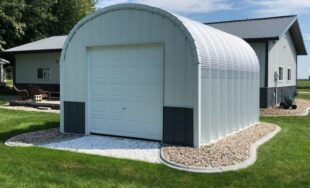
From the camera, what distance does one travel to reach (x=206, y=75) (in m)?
9.65

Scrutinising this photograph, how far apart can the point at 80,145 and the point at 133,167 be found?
8.50 ft

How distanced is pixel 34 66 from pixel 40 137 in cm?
1563

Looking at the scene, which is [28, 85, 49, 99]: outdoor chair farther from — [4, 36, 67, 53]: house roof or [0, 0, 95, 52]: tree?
[0, 0, 95, 52]: tree

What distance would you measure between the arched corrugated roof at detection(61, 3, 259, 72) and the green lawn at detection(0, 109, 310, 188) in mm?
2373

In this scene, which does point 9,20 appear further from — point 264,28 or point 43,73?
point 264,28

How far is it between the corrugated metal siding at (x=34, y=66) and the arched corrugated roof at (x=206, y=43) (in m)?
13.6

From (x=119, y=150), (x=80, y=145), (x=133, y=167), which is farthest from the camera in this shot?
(x=80, y=145)

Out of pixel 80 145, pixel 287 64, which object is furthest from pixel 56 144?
pixel 287 64

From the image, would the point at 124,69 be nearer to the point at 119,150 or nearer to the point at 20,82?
the point at 119,150

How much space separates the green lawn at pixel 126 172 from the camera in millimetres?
6754

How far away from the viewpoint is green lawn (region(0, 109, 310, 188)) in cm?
675

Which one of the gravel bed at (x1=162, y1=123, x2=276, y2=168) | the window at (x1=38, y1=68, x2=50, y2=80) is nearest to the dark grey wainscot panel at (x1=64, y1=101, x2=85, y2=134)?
the gravel bed at (x1=162, y1=123, x2=276, y2=168)

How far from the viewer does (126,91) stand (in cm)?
1066

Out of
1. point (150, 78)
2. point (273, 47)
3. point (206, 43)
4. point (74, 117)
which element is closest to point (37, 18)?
point (273, 47)
